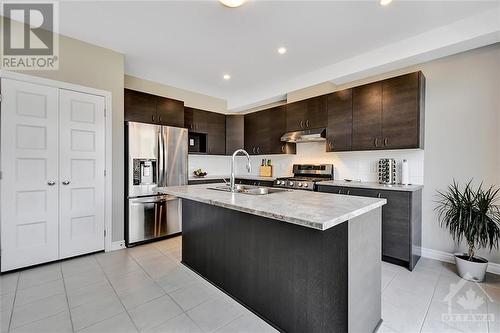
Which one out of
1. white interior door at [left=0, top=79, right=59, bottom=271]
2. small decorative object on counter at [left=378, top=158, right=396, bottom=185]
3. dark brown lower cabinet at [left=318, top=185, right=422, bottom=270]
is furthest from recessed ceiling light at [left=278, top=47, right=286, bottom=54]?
white interior door at [left=0, top=79, right=59, bottom=271]

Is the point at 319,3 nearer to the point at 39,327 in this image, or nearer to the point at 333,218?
the point at 333,218

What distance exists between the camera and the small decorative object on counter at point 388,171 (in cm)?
300

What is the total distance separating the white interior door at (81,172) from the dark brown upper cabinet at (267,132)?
2.74 meters

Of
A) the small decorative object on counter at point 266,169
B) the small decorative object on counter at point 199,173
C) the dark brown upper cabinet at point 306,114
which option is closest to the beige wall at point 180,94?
the small decorative object on counter at point 199,173

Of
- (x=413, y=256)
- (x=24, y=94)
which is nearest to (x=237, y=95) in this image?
(x=24, y=94)

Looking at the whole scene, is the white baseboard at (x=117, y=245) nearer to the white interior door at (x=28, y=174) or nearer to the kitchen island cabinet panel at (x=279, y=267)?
the white interior door at (x=28, y=174)

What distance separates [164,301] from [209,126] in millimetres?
3555

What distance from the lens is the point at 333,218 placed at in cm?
111

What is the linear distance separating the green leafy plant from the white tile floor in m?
0.42

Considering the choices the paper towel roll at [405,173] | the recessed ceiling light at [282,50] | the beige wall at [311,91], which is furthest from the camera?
the beige wall at [311,91]

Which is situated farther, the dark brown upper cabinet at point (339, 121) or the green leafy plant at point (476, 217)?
the dark brown upper cabinet at point (339, 121)

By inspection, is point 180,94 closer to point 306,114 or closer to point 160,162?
point 160,162

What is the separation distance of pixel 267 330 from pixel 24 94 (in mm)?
3462

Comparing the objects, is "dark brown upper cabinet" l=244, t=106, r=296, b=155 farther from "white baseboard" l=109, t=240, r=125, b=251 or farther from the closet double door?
"white baseboard" l=109, t=240, r=125, b=251
